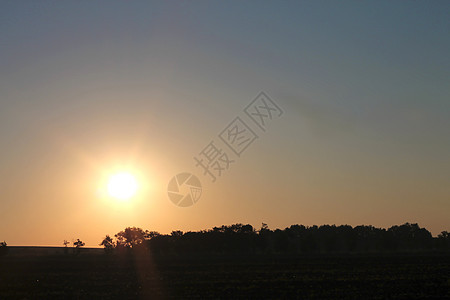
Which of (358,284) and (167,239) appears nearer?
(358,284)

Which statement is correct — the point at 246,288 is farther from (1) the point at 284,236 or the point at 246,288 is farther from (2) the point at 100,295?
(1) the point at 284,236

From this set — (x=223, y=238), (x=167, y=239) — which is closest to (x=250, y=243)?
(x=223, y=238)

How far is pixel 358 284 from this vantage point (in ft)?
148

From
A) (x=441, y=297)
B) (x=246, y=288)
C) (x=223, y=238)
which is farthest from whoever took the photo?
(x=223, y=238)

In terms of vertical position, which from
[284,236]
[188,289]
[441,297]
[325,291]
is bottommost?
[441,297]

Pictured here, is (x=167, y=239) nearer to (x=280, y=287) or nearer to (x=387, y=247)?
(x=387, y=247)

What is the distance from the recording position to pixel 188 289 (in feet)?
143

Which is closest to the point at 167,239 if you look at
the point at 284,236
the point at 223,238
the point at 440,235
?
the point at 223,238

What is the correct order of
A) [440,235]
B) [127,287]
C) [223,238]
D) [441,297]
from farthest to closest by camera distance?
1. [440,235]
2. [223,238]
3. [127,287]
4. [441,297]

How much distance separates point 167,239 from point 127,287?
131 m

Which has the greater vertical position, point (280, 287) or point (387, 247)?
point (387, 247)

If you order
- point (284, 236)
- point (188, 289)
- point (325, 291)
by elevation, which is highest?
point (284, 236)

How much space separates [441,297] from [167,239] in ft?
478

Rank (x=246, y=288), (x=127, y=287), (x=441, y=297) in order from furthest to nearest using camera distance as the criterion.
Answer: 1. (x=127, y=287)
2. (x=246, y=288)
3. (x=441, y=297)
